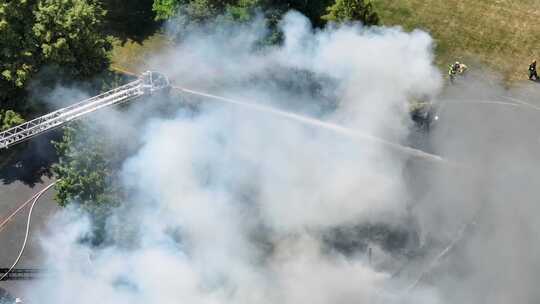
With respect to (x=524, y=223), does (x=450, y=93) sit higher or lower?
higher

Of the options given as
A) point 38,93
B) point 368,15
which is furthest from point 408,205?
point 38,93

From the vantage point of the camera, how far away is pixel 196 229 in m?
31.0

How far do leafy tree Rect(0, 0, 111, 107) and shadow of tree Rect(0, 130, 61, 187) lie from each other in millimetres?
3358

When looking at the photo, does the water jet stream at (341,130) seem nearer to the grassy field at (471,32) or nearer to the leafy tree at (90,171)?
the leafy tree at (90,171)

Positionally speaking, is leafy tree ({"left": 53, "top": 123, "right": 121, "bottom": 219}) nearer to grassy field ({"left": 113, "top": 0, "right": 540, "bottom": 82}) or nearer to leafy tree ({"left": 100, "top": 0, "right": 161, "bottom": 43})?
grassy field ({"left": 113, "top": 0, "right": 540, "bottom": 82})

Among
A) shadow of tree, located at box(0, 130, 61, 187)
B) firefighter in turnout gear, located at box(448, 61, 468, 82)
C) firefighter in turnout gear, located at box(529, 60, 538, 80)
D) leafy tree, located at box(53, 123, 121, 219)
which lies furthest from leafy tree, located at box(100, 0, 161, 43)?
firefighter in turnout gear, located at box(529, 60, 538, 80)

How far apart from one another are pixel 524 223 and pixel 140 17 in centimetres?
3016

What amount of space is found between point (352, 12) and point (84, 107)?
1699 centimetres

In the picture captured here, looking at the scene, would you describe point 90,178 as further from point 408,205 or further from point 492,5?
point 492,5

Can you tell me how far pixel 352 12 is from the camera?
36375 millimetres

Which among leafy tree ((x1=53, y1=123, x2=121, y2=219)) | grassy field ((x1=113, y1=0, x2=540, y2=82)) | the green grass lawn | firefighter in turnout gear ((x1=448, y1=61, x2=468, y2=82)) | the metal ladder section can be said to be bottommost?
the metal ladder section

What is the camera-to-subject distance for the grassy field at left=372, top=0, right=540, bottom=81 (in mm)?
40375

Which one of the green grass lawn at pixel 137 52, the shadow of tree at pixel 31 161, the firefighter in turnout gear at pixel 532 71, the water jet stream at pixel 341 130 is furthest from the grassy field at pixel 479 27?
the shadow of tree at pixel 31 161

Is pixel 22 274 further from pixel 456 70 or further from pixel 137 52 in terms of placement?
pixel 456 70
